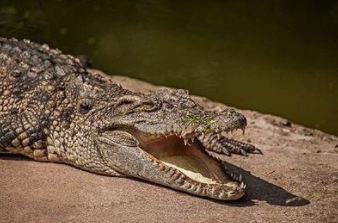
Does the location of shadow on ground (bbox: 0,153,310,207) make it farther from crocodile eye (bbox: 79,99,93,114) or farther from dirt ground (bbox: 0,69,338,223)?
crocodile eye (bbox: 79,99,93,114)

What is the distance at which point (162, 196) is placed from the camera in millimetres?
5066

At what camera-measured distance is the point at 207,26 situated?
11.0m

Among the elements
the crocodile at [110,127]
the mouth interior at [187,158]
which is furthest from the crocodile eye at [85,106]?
the mouth interior at [187,158]

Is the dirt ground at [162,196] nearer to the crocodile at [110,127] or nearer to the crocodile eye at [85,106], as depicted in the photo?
the crocodile at [110,127]

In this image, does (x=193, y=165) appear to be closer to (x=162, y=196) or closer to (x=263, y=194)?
(x=162, y=196)

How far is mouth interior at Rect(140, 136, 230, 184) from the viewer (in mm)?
5031

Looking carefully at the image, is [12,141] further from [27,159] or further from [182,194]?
[182,194]

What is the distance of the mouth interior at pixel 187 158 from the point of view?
5.03 m

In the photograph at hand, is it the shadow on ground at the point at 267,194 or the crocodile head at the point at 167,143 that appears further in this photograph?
the shadow on ground at the point at 267,194

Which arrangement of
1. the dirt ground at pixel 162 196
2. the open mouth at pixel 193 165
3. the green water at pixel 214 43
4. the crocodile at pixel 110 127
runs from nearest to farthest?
1. the dirt ground at pixel 162 196
2. the open mouth at pixel 193 165
3. the crocodile at pixel 110 127
4. the green water at pixel 214 43

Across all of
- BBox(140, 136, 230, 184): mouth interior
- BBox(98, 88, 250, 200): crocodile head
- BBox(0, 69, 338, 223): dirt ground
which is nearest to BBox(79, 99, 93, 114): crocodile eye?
BBox(98, 88, 250, 200): crocodile head

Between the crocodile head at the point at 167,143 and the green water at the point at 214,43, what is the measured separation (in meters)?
2.84

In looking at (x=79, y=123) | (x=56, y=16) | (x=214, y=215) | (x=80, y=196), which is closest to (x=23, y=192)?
(x=80, y=196)

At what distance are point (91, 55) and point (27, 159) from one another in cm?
364
